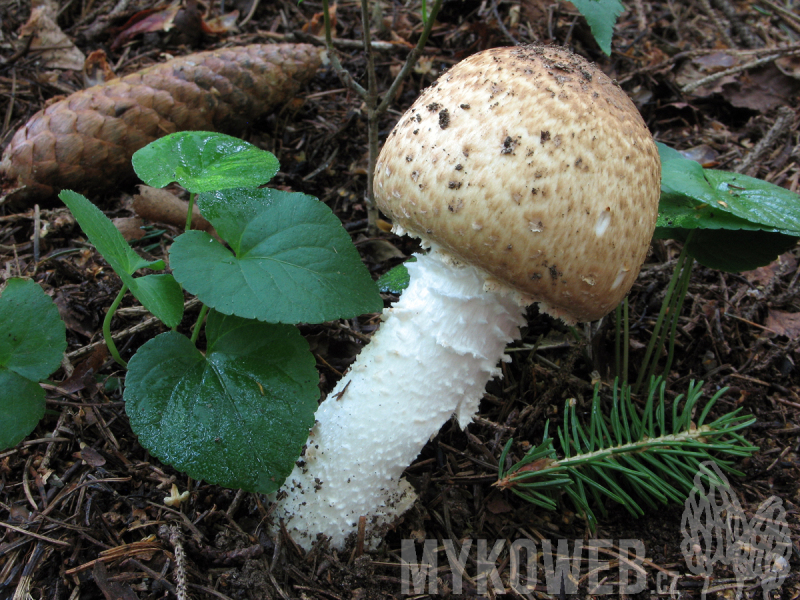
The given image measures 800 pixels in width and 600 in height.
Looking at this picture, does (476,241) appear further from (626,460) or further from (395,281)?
(626,460)

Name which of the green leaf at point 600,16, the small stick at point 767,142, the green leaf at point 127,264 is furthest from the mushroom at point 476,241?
the small stick at point 767,142

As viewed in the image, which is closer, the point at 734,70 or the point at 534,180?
the point at 534,180

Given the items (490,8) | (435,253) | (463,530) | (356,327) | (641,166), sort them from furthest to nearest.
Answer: (490,8), (356,327), (463,530), (435,253), (641,166)

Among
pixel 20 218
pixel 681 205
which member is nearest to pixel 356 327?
pixel 681 205

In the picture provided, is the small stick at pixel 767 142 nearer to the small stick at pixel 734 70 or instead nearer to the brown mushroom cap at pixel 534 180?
the small stick at pixel 734 70

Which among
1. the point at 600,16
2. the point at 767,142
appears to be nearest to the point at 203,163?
the point at 600,16

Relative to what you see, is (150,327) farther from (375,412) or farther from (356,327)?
(375,412)
